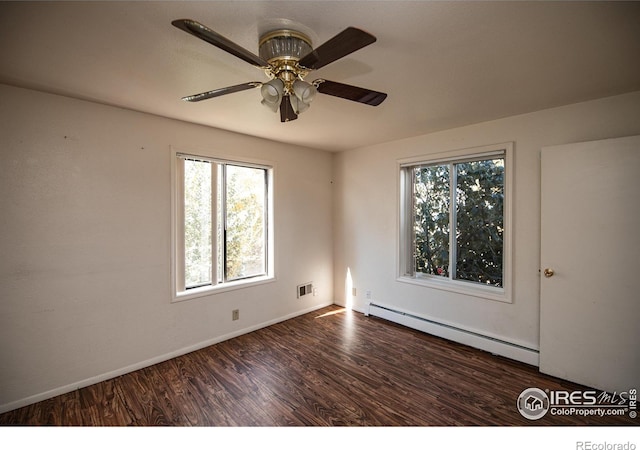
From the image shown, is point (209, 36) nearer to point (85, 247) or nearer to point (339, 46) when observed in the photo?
point (339, 46)

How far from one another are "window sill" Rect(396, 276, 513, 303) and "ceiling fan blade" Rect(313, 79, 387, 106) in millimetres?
2359

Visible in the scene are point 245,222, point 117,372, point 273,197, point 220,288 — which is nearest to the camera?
point 117,372

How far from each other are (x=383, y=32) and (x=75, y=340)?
10.1 feet

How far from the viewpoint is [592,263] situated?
7.57 ft

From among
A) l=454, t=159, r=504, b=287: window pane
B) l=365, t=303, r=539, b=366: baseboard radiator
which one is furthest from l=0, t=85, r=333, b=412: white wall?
l=454, t=159, r=504, b=287: window pane

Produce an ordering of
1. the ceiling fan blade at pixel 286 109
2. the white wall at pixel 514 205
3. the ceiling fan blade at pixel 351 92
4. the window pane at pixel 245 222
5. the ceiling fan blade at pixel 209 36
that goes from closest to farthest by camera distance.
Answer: the ceiling fan blade at pixel 209 36 < the ceiling fan blade at pixel 351 92 < the ceiling fan blade at pixel 286 109 < the white wall at pixel 514 205 < the window pane at pixel 245 222

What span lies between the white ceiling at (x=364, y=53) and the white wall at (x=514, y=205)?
0.19m

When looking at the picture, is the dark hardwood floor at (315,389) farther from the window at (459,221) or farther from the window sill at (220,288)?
the window at (459,221)

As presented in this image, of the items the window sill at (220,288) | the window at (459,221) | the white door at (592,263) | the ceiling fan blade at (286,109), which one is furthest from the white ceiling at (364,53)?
the window sill at (220,288)

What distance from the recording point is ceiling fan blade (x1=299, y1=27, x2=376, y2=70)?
3.69 feet

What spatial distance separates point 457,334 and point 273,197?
2.64m

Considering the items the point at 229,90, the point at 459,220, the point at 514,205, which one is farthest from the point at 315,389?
the point at 514,205

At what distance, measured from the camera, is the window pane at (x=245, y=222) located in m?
3.38
